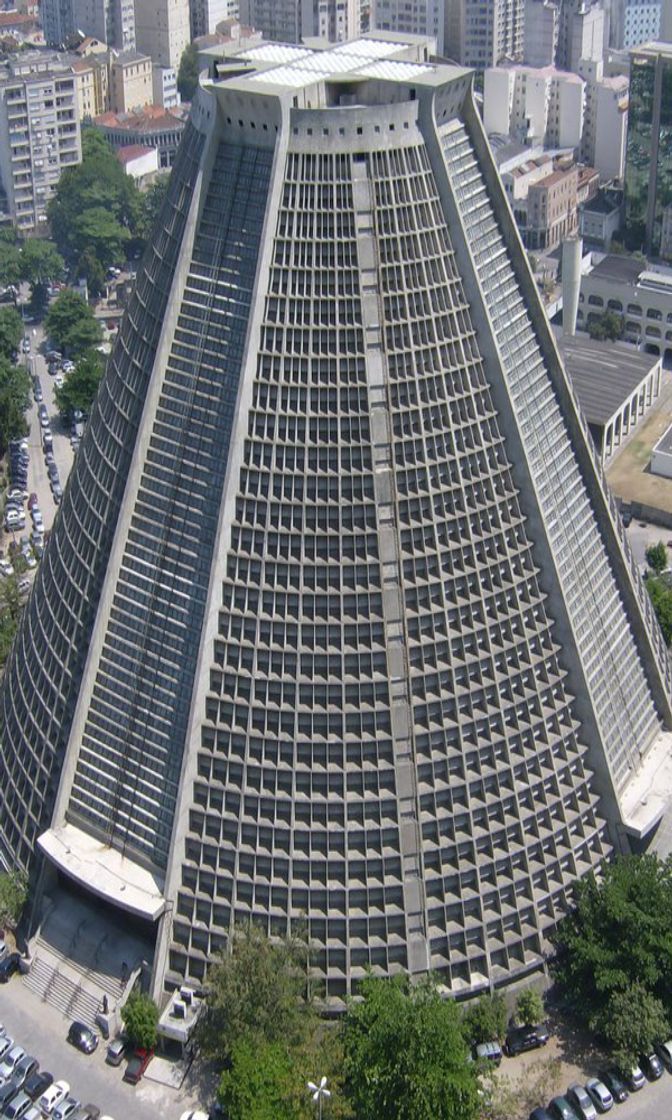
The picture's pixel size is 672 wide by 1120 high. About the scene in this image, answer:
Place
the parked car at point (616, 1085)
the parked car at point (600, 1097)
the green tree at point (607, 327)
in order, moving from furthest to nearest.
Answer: the green tree at point (607, 327) → the parked car at point (616, 1085) → the parked car at point (600, 1097)

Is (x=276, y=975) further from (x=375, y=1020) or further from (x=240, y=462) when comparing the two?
(x=240, y=462)

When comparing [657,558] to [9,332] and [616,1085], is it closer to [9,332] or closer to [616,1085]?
[616,1085]

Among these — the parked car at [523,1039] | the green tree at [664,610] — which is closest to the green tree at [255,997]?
the parked car at [523,1039]

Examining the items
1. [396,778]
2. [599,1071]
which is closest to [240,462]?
[396,778]

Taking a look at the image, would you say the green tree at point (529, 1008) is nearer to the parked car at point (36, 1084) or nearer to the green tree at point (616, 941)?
the green tree at point (616, 941)

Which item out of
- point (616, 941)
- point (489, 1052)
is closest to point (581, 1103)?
point (489, 1052)
